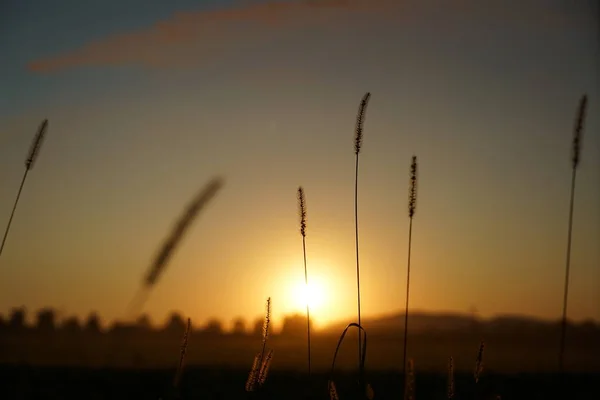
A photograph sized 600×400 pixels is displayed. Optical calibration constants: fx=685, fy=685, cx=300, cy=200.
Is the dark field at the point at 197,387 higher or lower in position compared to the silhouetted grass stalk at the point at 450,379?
lower

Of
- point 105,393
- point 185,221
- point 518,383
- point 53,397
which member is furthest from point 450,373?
point 518,383

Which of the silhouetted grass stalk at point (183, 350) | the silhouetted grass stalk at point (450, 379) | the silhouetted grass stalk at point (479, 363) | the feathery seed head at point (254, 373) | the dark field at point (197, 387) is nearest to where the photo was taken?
the silhouetted grass stalk at point (183, 350)

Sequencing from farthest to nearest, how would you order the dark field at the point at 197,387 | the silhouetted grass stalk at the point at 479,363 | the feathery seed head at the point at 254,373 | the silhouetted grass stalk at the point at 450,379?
the dark field at the point at 197,387, the silhouetted grass stalk at the point at 479,363, the feathery seed head at the point at 254,373, the silhouetted grass stalk at the point at 450,379

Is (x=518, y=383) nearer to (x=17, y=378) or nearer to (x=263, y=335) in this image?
(x=17, y=378)

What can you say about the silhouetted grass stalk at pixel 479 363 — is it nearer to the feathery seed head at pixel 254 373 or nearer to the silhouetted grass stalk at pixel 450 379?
the silhouetted grass stalk at pixel 450 379

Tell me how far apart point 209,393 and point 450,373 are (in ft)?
41.6

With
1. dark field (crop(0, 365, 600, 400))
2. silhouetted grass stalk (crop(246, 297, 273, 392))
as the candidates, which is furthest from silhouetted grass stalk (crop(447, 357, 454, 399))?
dark field (crop(0, 365, 600, 400))

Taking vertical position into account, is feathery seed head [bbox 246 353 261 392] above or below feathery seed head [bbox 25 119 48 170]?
below

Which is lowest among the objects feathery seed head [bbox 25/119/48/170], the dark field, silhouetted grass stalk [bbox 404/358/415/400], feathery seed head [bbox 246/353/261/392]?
the dark field

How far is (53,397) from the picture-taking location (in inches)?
540

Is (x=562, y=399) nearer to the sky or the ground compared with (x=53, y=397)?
nearer to the sky

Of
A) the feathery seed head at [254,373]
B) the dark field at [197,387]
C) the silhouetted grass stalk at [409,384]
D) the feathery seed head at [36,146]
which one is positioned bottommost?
the dark field at [197,387]

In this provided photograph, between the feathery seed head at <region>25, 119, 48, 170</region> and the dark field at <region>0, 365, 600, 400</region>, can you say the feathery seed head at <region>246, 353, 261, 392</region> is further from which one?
the dark field at <region>0, 365, 600, 400</region>

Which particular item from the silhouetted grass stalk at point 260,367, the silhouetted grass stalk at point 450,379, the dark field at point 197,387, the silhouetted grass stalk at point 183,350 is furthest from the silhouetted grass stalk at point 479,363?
the dark field at point 197,387
